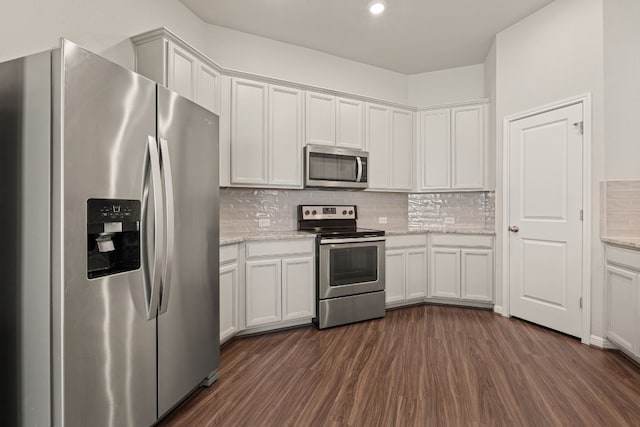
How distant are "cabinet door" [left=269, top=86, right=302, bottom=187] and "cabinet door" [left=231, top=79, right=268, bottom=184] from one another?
8cm

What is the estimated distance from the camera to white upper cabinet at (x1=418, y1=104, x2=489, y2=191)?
13.3 feet

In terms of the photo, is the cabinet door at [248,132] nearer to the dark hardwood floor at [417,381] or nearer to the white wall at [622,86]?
the dark hardwood floor at [417,381]

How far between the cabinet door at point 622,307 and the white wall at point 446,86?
2.54 m

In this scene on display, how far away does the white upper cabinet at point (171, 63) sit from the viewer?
2424mm

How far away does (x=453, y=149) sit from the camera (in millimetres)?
4184

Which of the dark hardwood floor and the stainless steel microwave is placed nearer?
the dark hardwood floor

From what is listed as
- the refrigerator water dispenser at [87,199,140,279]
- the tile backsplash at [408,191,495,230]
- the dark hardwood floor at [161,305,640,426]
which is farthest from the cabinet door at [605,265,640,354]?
the refrigerator water dispenser at [87,199,140,279]

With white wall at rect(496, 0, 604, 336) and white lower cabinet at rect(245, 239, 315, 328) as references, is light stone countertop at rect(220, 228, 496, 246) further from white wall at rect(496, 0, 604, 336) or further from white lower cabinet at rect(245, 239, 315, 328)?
white wall at rect(496, 0, 604, 336)

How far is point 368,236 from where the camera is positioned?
11.6ft

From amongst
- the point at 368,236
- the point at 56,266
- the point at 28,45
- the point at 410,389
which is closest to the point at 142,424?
the point at 56,266

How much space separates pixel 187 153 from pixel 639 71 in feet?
11.0

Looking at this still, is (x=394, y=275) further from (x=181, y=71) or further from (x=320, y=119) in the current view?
(x=181, y=71)

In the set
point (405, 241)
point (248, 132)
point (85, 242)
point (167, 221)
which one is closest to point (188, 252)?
point (167, 221)

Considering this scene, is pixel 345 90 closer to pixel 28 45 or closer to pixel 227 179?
pixel 227 179
